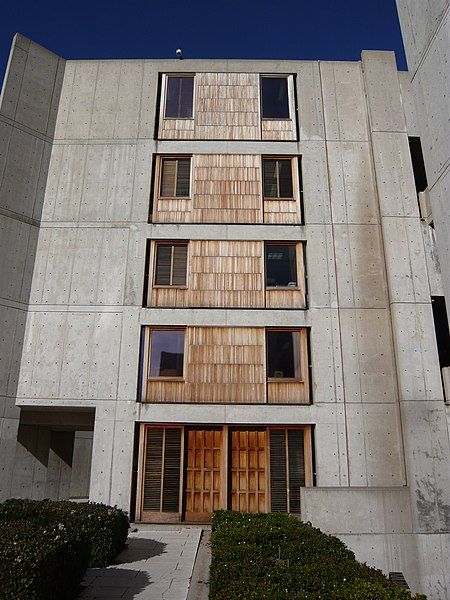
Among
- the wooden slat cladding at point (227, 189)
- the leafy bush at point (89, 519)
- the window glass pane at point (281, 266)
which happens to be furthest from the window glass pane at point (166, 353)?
the leafy bush at point (89, 519)

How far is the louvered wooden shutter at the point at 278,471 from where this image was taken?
15117mm

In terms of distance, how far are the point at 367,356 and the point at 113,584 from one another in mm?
10352

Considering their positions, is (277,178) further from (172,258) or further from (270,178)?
(172,258)

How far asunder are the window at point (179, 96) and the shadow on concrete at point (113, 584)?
51.7 feet

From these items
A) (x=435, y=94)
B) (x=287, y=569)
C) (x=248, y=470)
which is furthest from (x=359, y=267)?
(x=287, y=569)

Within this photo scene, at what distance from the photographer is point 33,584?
582cm

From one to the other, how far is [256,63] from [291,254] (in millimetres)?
8171

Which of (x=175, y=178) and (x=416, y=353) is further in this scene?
(x=175, y=178)

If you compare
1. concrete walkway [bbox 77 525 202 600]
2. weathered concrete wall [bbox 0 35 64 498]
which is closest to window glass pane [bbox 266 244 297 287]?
weathered concrete wall [bbox 0 35 64 498]

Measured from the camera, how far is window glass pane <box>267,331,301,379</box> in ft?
53.0

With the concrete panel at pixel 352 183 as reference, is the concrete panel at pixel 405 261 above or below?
below

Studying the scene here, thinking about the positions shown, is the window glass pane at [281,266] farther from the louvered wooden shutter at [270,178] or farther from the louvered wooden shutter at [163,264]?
the louvered wooden shutter at [163,264]

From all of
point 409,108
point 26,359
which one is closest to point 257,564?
point 26,359

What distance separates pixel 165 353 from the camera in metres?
16.4
